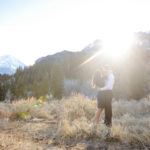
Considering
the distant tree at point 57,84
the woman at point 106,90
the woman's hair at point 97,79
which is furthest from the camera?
the distant tree at point 57,84

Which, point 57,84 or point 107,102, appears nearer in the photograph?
point 107,102

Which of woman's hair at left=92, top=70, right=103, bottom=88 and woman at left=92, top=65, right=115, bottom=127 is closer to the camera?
woman at left=92, top=65, right=115, bottom=127

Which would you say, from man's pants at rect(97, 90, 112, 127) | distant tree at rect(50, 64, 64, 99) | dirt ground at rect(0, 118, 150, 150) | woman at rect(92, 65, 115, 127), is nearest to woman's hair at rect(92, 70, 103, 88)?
woman at rect(92, 65, 115, 127)

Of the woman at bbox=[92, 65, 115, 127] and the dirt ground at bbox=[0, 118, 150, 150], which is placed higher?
the woman at bbox=[92, 65, 115, 127]

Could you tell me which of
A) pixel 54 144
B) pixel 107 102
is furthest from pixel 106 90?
pixel 54 144

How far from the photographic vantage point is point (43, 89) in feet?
227

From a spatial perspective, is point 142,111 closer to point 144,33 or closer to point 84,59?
point 84,59

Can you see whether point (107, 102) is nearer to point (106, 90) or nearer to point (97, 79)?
point (106, 90)

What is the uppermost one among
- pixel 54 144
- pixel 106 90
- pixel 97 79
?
pixel 97 79

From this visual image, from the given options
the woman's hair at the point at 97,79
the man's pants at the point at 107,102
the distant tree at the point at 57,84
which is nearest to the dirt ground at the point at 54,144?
the man's pants at the point at 107,102

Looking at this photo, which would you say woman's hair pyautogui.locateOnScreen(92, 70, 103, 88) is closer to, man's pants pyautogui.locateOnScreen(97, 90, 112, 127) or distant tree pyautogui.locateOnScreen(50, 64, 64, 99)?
man's pants pyautogui.locateOnScreen(97, 90, 112, 127)

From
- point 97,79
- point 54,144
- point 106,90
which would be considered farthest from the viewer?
point 97,79

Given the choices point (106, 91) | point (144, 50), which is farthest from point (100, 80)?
point (144, 50)

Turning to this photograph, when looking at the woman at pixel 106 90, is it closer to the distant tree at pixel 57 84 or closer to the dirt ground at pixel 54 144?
the dirt ground at pixel 54 144
